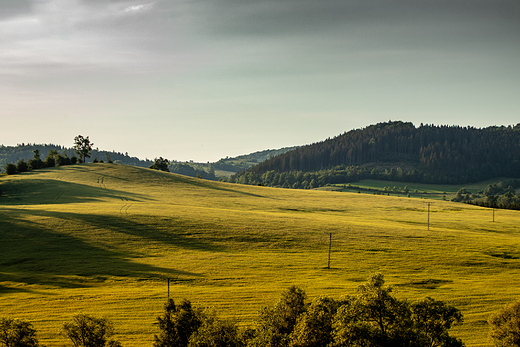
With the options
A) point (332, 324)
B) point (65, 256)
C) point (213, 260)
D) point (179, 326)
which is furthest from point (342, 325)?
point (65, 256)

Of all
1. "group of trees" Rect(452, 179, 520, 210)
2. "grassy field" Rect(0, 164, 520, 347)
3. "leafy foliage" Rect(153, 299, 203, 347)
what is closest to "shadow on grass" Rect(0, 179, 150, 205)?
"grassy field" Rect(0, 164, 520, 347)

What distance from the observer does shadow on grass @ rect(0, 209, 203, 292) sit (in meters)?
34.2

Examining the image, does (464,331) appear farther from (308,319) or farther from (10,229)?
(10,229)

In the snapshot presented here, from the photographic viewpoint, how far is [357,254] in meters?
44.0

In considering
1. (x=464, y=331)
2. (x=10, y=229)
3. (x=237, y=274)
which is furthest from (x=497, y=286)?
(x=10, y=229)

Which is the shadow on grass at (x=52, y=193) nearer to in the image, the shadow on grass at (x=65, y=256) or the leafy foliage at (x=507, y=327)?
the shadow on grass at (x=65, y=256)

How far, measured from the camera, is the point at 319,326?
17469 mm

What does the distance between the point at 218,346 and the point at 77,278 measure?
877 inches

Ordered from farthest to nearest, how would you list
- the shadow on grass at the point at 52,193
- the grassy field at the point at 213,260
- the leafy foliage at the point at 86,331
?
the shadow on grass at the point at 52,193, the grassy field at the point at 213,260, the leafy foliage at the point at 86,331

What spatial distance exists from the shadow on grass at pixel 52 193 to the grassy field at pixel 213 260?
31.8 inches

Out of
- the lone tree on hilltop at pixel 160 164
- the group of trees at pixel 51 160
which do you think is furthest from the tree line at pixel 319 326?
the lone tree on hilltop at pixel 160 164

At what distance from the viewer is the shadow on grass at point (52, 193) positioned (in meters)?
71.7

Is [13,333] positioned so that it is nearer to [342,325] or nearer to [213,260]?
[342,325]

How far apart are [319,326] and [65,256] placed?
32801 millimetres
